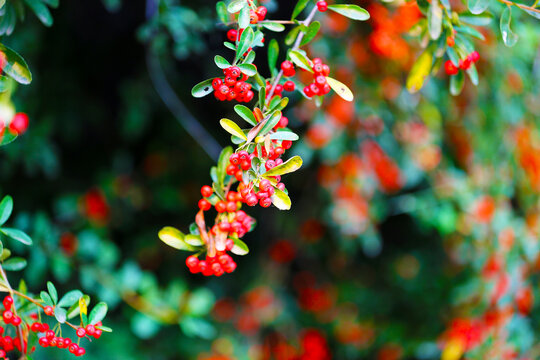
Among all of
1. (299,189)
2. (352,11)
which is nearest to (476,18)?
(352,11)

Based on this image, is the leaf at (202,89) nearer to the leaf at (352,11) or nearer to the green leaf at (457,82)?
the leaf at (352,11)

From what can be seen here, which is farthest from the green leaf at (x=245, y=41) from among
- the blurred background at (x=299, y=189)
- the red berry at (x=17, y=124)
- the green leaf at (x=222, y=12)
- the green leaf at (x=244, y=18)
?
the blurred background at (x=299, y=189)

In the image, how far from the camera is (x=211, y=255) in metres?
0.66

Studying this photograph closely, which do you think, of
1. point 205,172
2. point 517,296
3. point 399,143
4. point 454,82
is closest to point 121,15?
point 205,172

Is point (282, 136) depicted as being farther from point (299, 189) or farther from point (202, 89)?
point (299, 189)

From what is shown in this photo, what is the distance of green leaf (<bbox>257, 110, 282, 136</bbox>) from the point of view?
62cm

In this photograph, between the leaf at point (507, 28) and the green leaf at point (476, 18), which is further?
the green leaf at point (476, 18)

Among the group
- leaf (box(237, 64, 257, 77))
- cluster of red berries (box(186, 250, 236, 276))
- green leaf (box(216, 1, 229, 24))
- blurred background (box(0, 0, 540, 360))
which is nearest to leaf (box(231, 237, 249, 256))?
cluster of red berries (box(186, 250, 236, 276))

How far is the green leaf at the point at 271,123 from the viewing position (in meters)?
0.62

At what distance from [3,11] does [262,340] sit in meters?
1.67

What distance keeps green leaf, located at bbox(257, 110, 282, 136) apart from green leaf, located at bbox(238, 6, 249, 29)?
118 millimetres

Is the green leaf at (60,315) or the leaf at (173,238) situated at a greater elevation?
the leaf at (173,238)

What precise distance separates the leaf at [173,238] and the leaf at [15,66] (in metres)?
0.29

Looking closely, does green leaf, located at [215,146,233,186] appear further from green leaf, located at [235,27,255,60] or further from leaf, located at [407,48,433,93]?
leaf, located at [407,48,433,93]
